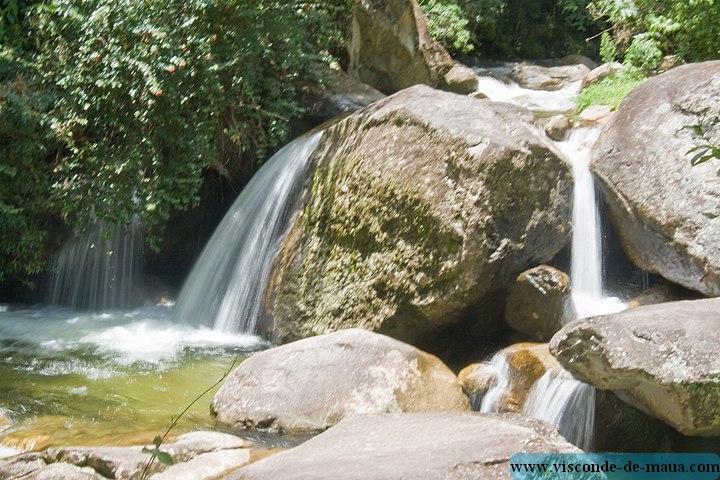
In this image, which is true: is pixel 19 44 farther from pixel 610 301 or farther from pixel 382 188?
pixel 610 301

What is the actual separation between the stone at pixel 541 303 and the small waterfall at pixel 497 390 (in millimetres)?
493

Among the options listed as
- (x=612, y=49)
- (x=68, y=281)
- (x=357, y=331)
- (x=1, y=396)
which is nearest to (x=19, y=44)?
(x=68, y=281)

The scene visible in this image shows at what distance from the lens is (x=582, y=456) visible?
337 centimetres

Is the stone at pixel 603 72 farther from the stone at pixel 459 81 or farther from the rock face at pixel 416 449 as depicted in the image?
the rock face at pixel 416 449

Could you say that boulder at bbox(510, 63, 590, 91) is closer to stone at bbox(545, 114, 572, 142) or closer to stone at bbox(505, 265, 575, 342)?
stone at bbox(545, 114, 572, 142)

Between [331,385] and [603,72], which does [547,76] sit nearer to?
[603,72]

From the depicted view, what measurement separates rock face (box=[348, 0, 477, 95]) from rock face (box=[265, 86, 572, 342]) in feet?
12.5

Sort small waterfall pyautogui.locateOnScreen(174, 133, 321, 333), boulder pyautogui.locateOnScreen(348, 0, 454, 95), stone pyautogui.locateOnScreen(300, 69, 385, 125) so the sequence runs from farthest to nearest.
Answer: boulder pyautogui.locateOnScreen(348, 0, 454, 95) < stone pyautogui.locateOnScreen(300, 69, 385, 125) < small waterfall pyautogui.locateOnScreen(174, 133, 321, 333)

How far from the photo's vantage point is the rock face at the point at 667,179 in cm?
562

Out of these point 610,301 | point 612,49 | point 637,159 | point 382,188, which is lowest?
point 610,301

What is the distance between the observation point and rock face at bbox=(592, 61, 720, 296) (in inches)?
221

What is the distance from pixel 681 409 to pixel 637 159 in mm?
2742

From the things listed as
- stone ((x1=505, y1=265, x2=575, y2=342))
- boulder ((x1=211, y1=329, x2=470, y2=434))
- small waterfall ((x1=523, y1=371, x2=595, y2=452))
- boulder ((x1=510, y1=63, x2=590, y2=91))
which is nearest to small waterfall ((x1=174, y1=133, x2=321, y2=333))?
boulder ((x1=211, y1=329, x2=470, y2=434))

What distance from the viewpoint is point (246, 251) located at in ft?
23.5
